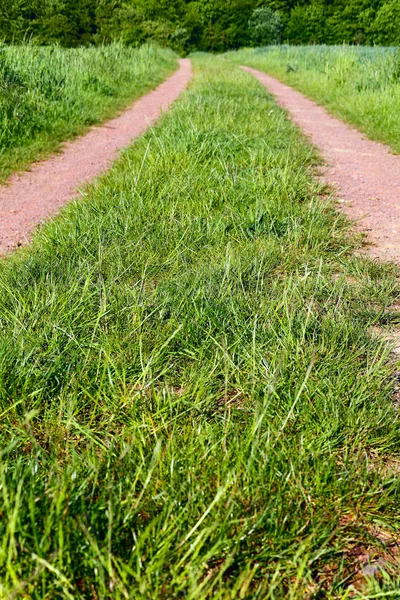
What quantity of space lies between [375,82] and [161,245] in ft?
27.4

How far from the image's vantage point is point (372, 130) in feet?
24.5

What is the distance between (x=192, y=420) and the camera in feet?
5.08

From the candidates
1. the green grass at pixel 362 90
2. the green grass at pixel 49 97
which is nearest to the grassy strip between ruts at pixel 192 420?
the green grass at pixel 49 97

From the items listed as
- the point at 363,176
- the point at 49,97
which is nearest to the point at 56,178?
the point at 49,97

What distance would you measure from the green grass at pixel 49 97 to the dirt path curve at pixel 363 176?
3163mm

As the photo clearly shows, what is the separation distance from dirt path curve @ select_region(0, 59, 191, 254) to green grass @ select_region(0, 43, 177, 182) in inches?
8.1

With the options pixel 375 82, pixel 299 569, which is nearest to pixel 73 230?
pixel 299 569

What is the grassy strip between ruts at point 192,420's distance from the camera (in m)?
1.08

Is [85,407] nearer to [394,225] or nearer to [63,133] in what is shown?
[394,225]

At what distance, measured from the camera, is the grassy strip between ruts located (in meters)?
1.08

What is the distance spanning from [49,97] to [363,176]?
468cm

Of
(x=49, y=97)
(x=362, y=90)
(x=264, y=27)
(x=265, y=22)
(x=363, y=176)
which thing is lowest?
(x=363, y=176)

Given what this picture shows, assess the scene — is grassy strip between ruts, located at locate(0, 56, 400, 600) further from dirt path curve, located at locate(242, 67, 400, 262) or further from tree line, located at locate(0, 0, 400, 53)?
tree line, located at locate(0, 0, 400, 53)

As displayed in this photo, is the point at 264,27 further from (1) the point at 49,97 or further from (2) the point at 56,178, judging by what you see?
(2) the point at 56,178
